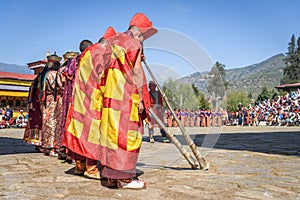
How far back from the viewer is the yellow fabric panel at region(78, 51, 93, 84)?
3.95 m

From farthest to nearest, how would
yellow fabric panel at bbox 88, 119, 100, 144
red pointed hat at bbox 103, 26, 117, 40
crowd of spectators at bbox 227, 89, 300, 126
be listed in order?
crowd of spectators at bbox 227, 89, 300, 126 < red pointed hat at bbox 103, 26, 117, 40 < yellow fabric panel at bbox 88, 119, 100, 144

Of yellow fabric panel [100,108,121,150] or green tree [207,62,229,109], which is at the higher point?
green tree [207,62,229,109]

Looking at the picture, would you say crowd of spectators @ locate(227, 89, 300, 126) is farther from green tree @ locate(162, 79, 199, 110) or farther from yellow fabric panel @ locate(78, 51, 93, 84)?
yellow fabric panel @ locate(78, 51, 93, 84)

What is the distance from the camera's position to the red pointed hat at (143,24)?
374 centimetres

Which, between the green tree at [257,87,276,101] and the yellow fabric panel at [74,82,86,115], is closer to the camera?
the yellow fabric panel at [74,82,86,115]

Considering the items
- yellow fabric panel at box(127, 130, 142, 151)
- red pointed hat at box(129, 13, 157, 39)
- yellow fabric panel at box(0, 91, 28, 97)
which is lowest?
yellow fabric panel at box(127, 130, 142, 151)

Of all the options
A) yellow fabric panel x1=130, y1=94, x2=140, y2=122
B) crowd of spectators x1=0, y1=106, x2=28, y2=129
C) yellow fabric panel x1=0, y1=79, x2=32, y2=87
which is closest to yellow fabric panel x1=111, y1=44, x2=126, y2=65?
yellow fabric panel x1=130, y1=94, x2=140, y2=122

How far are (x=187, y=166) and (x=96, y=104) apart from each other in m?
1.79

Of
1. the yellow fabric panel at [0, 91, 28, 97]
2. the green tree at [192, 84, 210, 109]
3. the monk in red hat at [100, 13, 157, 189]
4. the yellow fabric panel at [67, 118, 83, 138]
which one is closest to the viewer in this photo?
the monk in red hat at [100, 13, 157, 189]

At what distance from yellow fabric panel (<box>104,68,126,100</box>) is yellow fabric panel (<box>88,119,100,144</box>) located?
42 centimetres

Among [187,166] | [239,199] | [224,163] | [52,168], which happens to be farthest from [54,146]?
[239,199]

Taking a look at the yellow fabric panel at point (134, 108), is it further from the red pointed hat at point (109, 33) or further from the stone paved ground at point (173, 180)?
the red pointed hat at point (109, 33)

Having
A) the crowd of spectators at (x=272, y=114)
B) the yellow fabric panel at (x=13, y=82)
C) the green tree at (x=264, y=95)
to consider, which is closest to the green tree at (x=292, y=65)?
the green tree at (x=264, y=95)

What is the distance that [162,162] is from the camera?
17.2 ft
